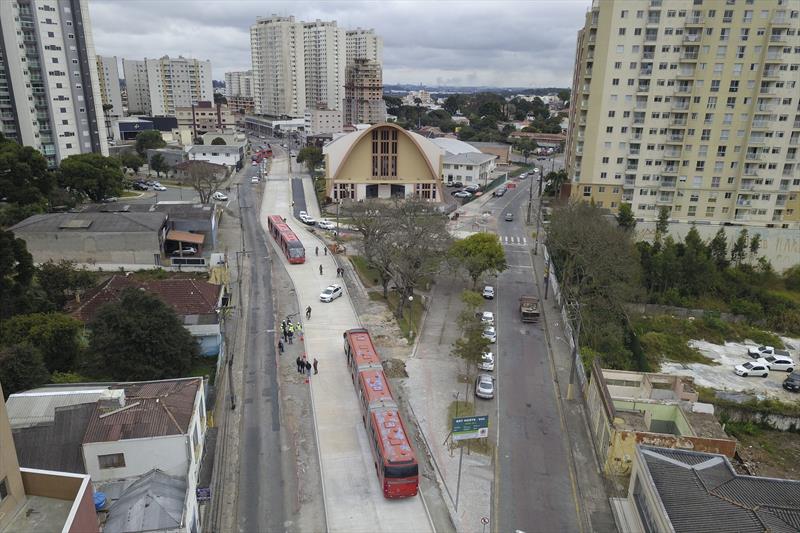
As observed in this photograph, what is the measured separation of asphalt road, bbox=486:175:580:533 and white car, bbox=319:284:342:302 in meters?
12.5

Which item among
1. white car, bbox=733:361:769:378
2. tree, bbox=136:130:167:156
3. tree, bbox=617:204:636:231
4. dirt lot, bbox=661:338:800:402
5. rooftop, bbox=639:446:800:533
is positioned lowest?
dirt lot, bbox=661:338:800:402

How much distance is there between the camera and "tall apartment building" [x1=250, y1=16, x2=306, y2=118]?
517 ft

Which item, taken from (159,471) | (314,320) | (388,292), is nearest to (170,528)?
(159,471)

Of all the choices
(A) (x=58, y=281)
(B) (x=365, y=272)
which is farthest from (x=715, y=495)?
(A) (x=58, y=281)

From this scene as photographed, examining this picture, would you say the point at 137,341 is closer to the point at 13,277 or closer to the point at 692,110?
the point at 13,277

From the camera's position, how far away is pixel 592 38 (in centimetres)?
6106

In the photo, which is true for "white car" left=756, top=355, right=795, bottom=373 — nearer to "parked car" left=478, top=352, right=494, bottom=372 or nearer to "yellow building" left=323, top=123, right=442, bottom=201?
"parked car" left=478, top=352, right=494, bottom=372

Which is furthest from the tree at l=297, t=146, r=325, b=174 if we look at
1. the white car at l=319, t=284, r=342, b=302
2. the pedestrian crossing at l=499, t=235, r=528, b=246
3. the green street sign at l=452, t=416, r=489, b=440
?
the green street sign at l=452, t=416, r=489, b=440

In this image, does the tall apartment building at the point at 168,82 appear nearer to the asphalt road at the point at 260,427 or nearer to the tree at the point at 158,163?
the tree at the point at 158,163

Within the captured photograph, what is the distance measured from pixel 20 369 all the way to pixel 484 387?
2239cm

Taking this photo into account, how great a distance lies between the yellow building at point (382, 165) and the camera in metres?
77.3

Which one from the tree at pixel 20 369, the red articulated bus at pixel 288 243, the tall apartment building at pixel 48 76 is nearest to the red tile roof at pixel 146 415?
the tree at pixel 20 369

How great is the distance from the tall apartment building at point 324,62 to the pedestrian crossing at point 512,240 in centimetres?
10635

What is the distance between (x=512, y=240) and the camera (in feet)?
203
